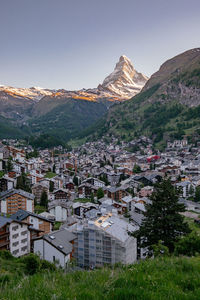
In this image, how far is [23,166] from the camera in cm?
6862

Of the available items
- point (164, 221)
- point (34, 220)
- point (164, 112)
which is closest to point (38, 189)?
point (34, 220)

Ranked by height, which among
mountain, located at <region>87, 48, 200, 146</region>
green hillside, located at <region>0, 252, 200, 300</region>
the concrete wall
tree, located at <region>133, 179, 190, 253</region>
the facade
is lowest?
the facade

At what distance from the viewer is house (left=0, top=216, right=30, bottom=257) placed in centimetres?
2456

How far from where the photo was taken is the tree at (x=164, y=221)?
13.1m

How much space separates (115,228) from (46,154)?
85794 millimetres

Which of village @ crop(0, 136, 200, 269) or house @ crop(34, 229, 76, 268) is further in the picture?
village @ crop(0, 136, 200, 269)

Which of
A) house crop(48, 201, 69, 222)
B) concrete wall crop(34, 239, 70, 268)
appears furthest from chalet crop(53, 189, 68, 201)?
concrete wall crop(34, 239, 70, 268)

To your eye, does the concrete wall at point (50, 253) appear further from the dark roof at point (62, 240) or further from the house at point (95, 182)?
the house at point (95, 182)

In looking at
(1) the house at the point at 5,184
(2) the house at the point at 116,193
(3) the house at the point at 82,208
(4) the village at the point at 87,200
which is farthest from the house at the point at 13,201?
(2) the house at the point at 116,193

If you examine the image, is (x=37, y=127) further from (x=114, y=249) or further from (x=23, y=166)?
(x=114, y=249)

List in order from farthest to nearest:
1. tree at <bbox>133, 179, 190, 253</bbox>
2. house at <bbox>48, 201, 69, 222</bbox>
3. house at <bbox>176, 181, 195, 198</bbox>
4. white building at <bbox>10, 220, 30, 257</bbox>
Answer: house at <bbox>176, 181, 195, 198</bbox> → house at <bbox>48, 201, 69, 222</bbox> → white building at <bbox>10, 220, 30, 257</bbox> → tree at <bbox>133, 179, 190, 253</bbox>

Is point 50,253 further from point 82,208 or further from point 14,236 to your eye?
point 82,208

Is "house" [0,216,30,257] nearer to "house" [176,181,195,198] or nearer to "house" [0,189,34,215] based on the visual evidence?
"house" [0,189,34,215]

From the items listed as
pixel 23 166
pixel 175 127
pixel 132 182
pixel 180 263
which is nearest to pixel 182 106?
pixel 175 127
